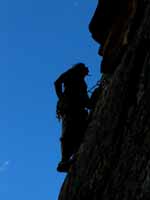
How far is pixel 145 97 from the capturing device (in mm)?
8648

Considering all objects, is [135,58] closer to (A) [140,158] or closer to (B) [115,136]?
(B) [115,136]

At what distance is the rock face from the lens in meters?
7.81

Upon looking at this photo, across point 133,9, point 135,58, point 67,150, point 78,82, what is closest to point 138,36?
point 135,58

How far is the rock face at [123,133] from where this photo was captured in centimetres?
781

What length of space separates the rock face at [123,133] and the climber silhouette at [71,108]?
0.53 m

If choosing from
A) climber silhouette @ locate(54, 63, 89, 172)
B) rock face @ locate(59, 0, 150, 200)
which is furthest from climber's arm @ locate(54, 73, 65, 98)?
rock face @ locate(59, 0, 150, 200)

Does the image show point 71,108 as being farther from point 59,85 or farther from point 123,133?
point 123,133

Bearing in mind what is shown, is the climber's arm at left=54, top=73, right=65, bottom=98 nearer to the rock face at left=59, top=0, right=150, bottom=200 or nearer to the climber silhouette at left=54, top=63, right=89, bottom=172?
the climber silhouette at left=54, top=63, right=89, bottom=172

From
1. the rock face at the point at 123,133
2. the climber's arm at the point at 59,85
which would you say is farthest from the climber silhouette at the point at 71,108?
the rock face at the point at 123,133

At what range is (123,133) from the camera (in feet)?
29.9

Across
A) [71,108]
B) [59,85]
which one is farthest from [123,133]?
[59,85]

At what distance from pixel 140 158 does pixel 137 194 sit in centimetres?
71

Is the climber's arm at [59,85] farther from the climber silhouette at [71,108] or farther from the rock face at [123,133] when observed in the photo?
the rock face at [123,133]

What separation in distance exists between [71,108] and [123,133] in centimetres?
399
